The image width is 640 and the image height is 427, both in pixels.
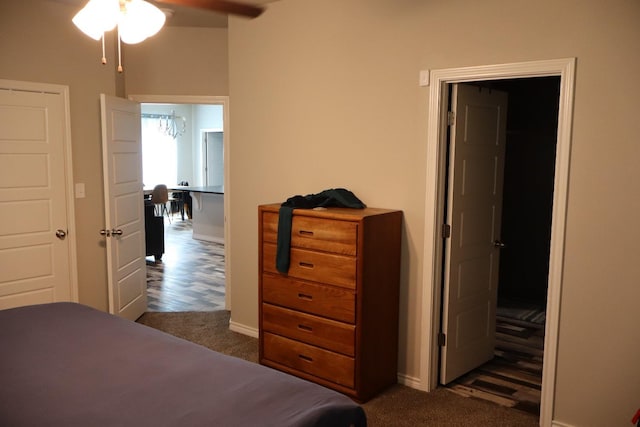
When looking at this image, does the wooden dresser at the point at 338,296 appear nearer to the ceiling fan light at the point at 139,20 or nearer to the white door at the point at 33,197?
the ceiling fan light at the point at 139,20

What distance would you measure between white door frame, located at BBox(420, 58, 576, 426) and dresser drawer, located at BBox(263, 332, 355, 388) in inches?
20.9

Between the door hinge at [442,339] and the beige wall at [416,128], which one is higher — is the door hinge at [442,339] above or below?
below

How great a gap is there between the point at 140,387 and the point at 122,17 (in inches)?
55.1

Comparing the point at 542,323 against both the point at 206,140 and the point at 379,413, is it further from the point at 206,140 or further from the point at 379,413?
the point at 206,140

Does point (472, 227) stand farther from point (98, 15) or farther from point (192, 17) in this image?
point (192, 17)

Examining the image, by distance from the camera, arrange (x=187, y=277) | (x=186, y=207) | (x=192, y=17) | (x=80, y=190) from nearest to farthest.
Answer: (x=80, y=190) < (x=192, y=17) < (x=187, y=277) < (x=186, y=207)

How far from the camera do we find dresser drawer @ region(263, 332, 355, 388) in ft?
11.2

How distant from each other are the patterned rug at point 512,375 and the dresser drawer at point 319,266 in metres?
1.09

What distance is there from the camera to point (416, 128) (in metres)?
3.41

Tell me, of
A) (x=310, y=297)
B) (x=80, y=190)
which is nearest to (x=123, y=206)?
(x=80, y=190)

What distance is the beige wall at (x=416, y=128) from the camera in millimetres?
2715

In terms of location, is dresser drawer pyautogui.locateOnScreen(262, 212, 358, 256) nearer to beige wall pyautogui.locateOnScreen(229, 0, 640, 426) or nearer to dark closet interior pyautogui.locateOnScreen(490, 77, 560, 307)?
beige wall pyautogui.locateOnScreen(229, 0, 640, 426)

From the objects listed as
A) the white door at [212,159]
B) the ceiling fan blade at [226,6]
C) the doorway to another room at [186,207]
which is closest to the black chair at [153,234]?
the doorway to another room at [186,207]

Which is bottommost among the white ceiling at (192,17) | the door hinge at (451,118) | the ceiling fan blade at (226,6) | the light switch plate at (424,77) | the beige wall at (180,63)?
the door hinge at (451,118)
